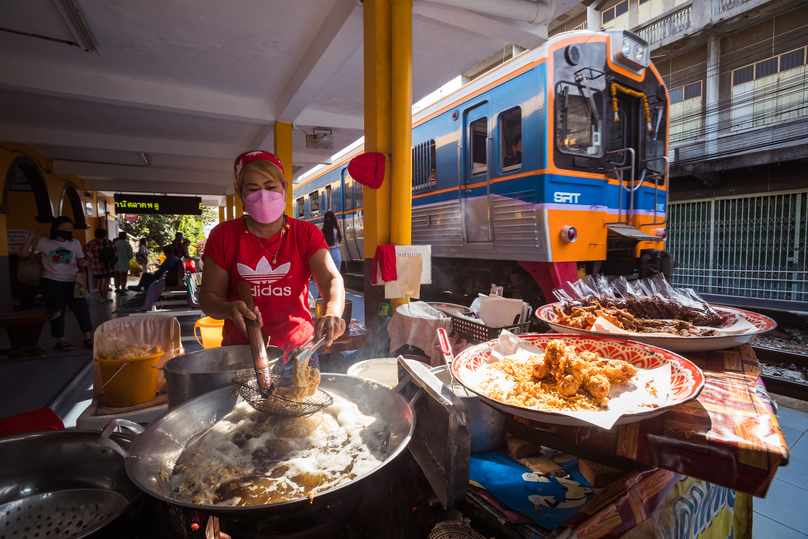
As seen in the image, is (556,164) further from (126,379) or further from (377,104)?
(126,379)

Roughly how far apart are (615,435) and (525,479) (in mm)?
456

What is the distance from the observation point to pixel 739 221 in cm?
1098

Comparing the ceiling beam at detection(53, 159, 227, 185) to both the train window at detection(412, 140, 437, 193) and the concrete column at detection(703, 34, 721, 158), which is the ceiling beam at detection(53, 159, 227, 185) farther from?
the concrete column at detection(703, 34, 721, 158)

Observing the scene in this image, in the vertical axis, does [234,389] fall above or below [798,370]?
above

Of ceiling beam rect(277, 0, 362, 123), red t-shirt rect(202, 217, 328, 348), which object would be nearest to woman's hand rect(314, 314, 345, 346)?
red t-shirt rect(202, 217, 328, 348)

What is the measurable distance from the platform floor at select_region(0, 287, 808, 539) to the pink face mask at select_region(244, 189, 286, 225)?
220 centimetres

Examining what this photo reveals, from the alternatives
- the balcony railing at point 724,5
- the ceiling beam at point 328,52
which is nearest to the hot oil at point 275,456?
the ceiling beam at point 328,52

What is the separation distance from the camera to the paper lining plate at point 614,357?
0.97 metres

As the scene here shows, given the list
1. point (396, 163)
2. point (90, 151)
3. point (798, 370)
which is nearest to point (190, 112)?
point (396, 163)

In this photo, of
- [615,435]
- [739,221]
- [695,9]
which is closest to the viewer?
[615,435]

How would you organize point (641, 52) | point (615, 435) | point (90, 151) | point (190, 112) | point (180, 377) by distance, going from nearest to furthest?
point (615, 435) < point (180, 377) < point (641, 52) < point (190, 112) < point (90, 151)

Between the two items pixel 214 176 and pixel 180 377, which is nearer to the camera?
pixel 180 377

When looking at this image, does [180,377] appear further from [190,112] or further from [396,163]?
[190,112]

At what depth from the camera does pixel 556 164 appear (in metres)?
5.29
